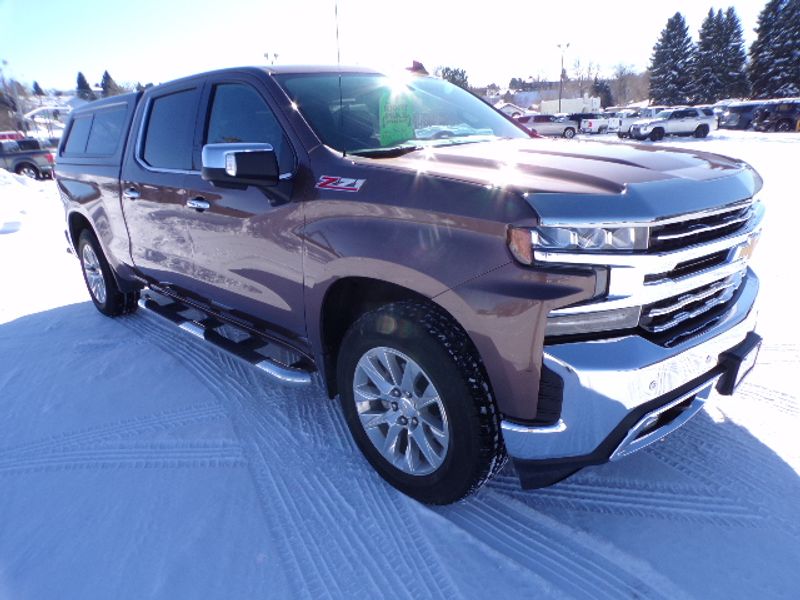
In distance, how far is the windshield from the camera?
Answer: 2.69m

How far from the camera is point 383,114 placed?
2812 mm

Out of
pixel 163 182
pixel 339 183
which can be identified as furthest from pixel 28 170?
pixel 339 183

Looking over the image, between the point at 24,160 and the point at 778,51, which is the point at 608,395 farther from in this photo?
the point at 778,51

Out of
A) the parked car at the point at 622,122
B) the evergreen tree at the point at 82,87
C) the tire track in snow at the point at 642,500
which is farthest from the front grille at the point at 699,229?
the evergreen tree at the point at 82,87

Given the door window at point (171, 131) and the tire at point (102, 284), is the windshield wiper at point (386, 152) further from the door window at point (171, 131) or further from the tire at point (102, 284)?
the tire at point (102, 284)

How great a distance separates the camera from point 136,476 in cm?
272

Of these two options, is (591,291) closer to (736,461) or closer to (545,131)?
(736,461)

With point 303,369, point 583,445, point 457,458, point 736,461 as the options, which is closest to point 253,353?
point 303,369

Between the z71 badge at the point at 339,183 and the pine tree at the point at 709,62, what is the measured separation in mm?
61844

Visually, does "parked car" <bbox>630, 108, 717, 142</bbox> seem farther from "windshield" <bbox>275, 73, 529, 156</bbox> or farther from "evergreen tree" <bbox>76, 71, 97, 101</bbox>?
"evergreen tree" <bbox>76, 71, 97, 101</bbox>

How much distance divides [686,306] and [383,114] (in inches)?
66.5

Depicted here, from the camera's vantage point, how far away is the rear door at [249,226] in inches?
105

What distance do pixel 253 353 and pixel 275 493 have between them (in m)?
0.89

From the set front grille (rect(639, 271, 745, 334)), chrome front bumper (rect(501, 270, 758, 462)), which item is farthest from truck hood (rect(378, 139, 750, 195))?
chrome front bumper (rect(501, 270, 758, 462))
